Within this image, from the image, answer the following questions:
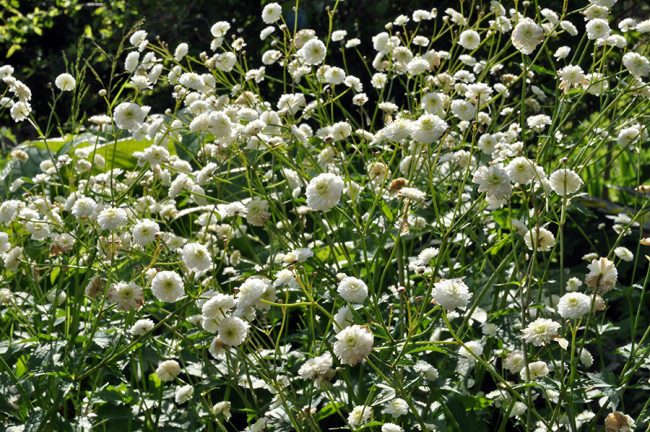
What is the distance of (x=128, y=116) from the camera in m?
2.29

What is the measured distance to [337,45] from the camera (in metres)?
5.00

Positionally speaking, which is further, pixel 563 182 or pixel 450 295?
pixel 563 182

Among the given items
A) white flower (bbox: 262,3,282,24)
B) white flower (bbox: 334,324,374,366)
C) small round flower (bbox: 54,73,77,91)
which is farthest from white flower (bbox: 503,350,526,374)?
small round flower (bbox: 54,73,77,91)

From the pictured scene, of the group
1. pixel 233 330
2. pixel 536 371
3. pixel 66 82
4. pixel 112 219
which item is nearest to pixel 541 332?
pixel 536 371

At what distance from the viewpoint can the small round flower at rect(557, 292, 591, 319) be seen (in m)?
1.70

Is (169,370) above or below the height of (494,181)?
below

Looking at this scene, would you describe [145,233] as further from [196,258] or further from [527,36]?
[527,36]

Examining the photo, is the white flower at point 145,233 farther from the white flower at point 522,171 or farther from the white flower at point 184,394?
the white flower at point 522,171

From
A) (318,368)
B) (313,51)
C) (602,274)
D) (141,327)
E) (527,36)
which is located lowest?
(141,327)

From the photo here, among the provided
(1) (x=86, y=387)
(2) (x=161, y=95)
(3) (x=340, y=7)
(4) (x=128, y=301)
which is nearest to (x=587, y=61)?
(3) (x=340, y=7)

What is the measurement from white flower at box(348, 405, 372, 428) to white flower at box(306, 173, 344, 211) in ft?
1.21

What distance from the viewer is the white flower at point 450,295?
1.66 m

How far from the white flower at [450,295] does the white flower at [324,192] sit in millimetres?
240

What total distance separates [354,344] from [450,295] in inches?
7.3
